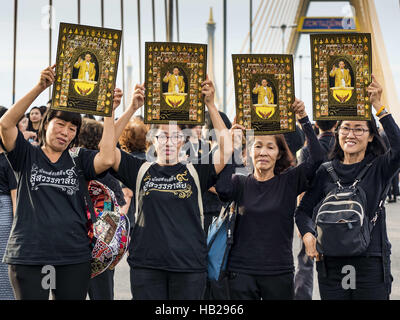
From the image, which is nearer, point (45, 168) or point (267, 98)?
point (45, 168)

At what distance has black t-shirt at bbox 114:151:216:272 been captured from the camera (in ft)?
11.8

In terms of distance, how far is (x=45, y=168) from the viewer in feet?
11.5

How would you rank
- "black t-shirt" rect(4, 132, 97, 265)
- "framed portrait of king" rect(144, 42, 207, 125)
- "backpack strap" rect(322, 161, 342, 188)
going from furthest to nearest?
"framed portrait of king" rect(144, 42, 207, 125) → "backpack strap" rect(322, 161, 342, 188) → "black t-shirt" rect(4, 132, 97, 265)

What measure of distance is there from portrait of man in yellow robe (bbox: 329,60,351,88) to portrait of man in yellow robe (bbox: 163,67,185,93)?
95 cm

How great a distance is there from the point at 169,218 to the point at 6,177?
4.57 ft

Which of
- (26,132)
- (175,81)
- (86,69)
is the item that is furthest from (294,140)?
(26,132)

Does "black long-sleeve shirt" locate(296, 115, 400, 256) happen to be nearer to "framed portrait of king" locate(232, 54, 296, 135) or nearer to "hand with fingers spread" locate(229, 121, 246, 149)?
"framed portrait of king" locate(232, 54, 296, 135)

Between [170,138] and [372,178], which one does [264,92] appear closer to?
[170,138]

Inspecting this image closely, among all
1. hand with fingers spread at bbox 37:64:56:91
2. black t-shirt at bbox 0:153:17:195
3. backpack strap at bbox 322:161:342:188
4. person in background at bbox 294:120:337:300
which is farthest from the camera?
person in background at bbox 294:120:337:300

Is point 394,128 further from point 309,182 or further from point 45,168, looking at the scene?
point 45,168

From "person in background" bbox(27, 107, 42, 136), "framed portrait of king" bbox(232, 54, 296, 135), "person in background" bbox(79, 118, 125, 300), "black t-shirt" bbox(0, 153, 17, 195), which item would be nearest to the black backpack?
"framed portrait of king" bbox(232, 54, 296, 135)

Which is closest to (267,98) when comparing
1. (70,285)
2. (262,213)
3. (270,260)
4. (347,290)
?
(262,213)

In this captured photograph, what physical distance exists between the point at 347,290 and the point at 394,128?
1.01 meters

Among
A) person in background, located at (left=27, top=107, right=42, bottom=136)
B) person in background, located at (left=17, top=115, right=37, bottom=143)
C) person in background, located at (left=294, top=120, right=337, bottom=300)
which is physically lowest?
person in background, located at (left=294, top=120, right=337, bottom=300)
